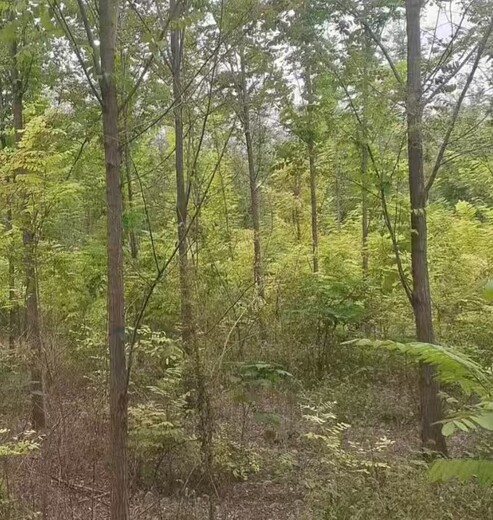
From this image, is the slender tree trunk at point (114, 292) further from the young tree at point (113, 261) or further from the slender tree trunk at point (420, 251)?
the slender tree trunk at point (420, 251)

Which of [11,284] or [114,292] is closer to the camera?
[114,292]

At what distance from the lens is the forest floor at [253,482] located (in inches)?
169

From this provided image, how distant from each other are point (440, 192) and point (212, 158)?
31.4 feet

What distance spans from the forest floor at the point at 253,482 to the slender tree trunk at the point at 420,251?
0.44 m

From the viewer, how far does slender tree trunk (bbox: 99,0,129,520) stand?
2131mm

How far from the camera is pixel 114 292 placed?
7.13ft

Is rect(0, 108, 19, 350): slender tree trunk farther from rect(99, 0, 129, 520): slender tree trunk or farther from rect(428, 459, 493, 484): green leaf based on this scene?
rect(428, 459, 493, 484): green leaf

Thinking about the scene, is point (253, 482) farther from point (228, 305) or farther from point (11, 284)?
point (11, 284)

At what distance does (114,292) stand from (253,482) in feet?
13.5

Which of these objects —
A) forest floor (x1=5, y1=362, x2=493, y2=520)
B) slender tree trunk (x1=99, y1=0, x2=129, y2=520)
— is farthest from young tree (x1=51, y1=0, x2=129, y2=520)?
forest floor (x1=5, y1=362, x2=493, y2=520)

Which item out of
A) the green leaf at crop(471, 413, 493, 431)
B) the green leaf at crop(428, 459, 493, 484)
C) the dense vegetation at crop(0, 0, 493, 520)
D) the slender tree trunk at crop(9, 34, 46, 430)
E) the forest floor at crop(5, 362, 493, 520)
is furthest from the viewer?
the slender tree trunk at crop(9, 34, 46, 430)

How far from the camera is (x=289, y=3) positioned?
3076 mm

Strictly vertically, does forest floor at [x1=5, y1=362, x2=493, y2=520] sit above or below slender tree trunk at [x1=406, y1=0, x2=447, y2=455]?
below

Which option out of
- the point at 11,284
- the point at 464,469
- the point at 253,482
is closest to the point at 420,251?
the point at 253,482
